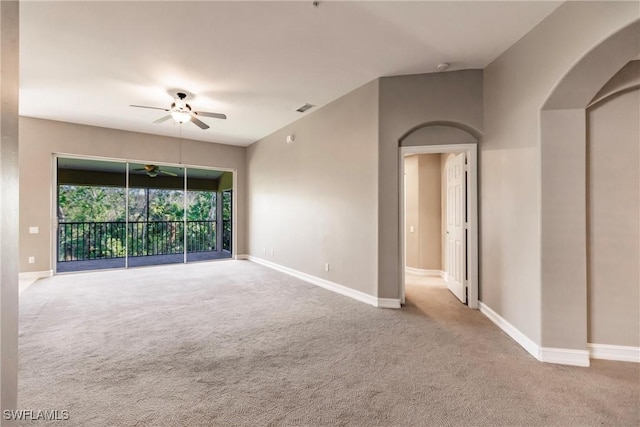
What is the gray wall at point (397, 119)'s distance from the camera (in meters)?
3.54

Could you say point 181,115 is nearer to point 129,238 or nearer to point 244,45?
point 244,45

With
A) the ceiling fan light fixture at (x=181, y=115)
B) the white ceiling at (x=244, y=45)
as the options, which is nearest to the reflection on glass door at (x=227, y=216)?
the white ceiling at (x=244, y=45)

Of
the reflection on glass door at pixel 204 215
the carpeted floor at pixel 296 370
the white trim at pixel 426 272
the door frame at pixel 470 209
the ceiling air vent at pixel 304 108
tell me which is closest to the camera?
the carpeted floor at pixel 296 370

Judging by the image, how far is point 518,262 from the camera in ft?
9.28

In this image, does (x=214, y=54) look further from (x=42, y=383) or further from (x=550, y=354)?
(x=550, y=354)

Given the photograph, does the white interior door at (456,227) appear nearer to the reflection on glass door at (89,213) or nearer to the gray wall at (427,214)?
the gray wall at (427,214)

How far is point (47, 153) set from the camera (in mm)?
5453

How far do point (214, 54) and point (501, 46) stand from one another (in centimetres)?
316

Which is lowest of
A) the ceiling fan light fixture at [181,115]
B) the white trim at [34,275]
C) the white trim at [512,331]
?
the white trim at [512,331]

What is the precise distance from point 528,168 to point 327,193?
9.11 feet

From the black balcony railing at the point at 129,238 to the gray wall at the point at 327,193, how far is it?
2.29 meters

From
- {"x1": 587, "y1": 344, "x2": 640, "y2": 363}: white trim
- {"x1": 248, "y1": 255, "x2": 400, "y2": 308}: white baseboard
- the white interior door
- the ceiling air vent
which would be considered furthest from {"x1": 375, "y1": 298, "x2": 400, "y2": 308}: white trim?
the ceiling air vent

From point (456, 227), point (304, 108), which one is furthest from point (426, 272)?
point (304, 108)

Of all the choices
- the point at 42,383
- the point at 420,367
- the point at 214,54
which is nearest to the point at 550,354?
the point at 420,367
